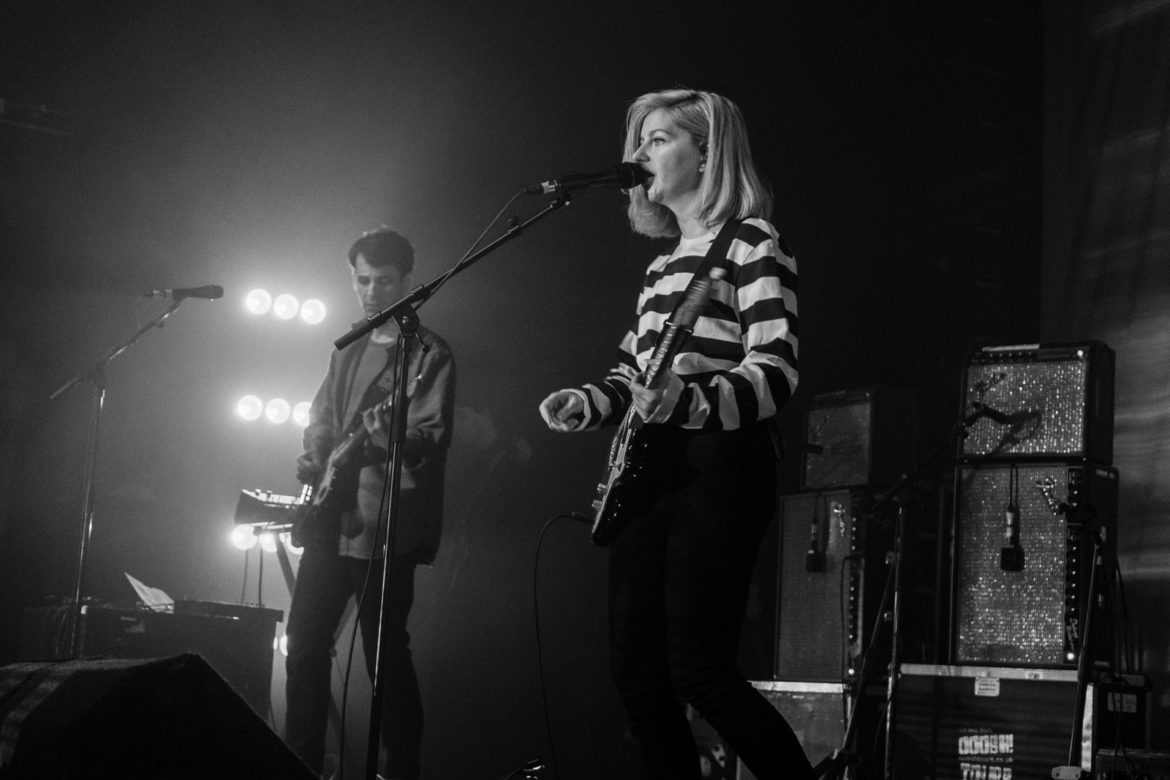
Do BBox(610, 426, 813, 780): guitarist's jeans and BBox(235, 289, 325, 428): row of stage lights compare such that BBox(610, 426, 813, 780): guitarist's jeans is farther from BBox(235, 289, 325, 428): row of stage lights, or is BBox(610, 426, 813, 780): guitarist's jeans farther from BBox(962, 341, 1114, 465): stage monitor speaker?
BBox(235, 289, 325, 428): row of stage lights

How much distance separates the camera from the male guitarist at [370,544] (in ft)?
11.8

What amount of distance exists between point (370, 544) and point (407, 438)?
32 centimetres

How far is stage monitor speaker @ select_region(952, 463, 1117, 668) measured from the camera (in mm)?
4066

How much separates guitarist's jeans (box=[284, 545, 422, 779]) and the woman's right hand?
1.21 meters

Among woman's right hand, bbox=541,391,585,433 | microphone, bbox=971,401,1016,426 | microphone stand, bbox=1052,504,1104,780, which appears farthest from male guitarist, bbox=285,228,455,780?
microphone stand, bbox=1052,504,1104,780

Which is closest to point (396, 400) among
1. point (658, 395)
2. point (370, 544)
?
point (658, 395)

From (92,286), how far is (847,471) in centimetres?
282

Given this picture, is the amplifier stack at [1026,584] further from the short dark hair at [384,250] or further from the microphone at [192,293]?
the microphone at [192,293]

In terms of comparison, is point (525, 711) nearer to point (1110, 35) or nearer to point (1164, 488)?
point (1164, 488)

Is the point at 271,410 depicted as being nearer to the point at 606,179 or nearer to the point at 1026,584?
the point at 606,179

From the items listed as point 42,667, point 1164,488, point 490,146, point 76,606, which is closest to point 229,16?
point 490,146

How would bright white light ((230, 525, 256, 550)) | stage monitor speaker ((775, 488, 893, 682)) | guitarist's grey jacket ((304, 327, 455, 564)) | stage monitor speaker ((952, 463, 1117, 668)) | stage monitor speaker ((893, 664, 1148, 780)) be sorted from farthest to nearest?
1. bright white light ((230, 525, 256, 550))
2. stage monitor speaker ((775, 488, 893, 682))
3. stage monitor speaker ((952, 463, 1117, 668))
4. stage monitor speaker ((893, 664, 1148, 780))
5. guitarist's grey jacket ((304, 327, 455, 564))

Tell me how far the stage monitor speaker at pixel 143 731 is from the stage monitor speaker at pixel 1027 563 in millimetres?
2707

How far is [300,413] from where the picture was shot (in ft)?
16.0
